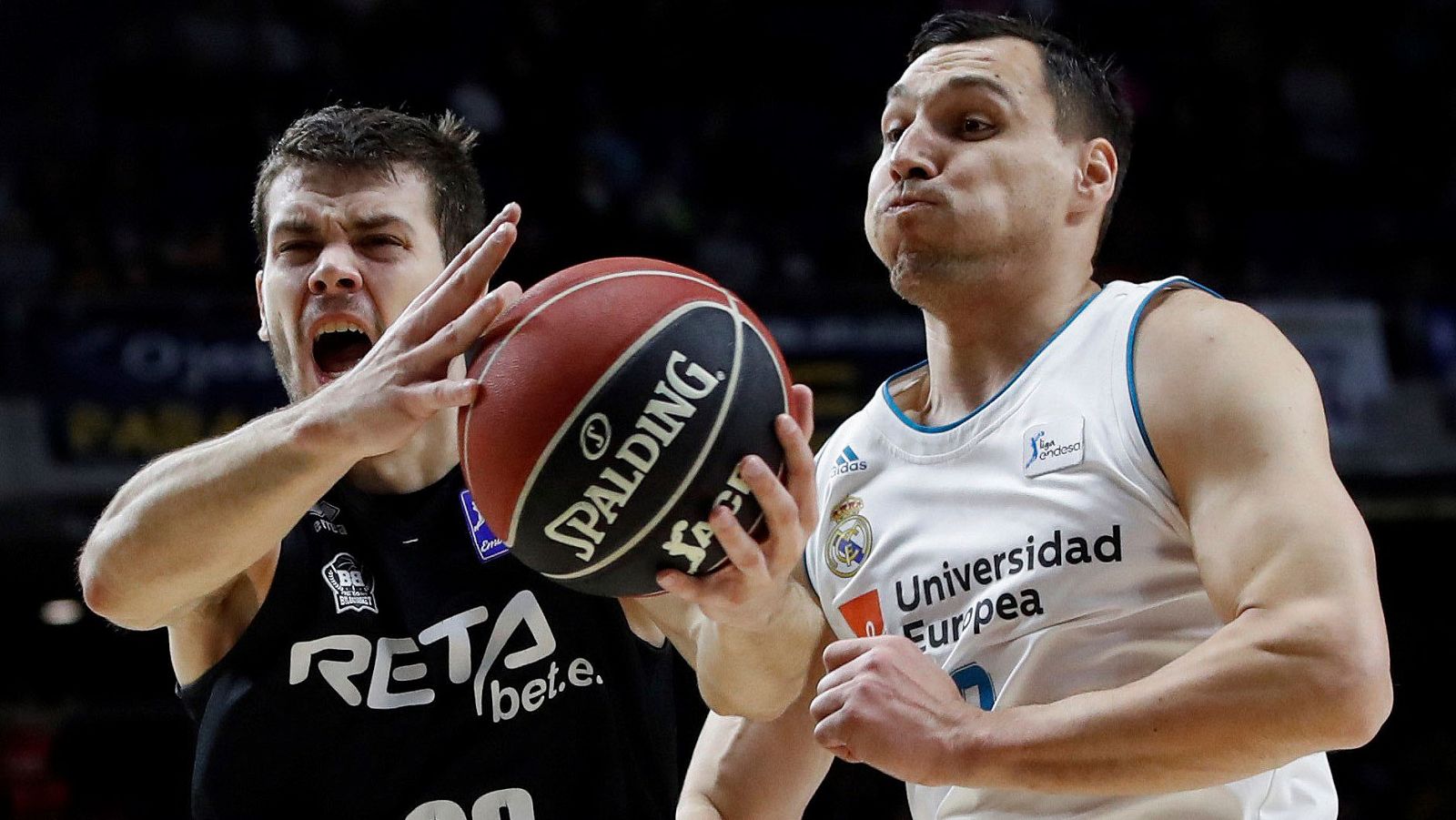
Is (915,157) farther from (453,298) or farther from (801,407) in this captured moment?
(453,298)

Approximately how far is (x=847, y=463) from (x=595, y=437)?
968 millimetres

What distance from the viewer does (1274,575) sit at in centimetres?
240

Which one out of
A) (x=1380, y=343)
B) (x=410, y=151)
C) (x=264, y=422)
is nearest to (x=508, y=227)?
(x=264, y=422)

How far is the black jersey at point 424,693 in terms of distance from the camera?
297cm

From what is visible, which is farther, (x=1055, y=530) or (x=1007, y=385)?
(x=1007, y=385)

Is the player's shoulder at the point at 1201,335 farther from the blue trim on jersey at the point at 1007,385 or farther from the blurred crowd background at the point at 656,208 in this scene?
the blurred crowd background at the point at 656,208

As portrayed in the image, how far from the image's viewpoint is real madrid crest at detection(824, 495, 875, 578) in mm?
3121

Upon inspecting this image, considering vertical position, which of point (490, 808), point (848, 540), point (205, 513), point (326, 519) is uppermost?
point (205, 513)

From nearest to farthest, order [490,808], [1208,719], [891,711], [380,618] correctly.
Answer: [1208,719], [891,711], [490,808], [380,618]

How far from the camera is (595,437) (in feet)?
7.83

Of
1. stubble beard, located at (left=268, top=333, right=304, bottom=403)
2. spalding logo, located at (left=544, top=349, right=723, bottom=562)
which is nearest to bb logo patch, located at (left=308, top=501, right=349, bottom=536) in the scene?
stubble beard, located at (left=268, top=333, right=304, bottom=403)

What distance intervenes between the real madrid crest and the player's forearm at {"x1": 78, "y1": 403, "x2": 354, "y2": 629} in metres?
1.02

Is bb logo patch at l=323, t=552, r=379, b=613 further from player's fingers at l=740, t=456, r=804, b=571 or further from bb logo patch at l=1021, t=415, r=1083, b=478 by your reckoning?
bb logo patch at l=1021, t=415, r=1083, b=478

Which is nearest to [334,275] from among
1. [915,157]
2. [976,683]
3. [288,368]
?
[288,368]
